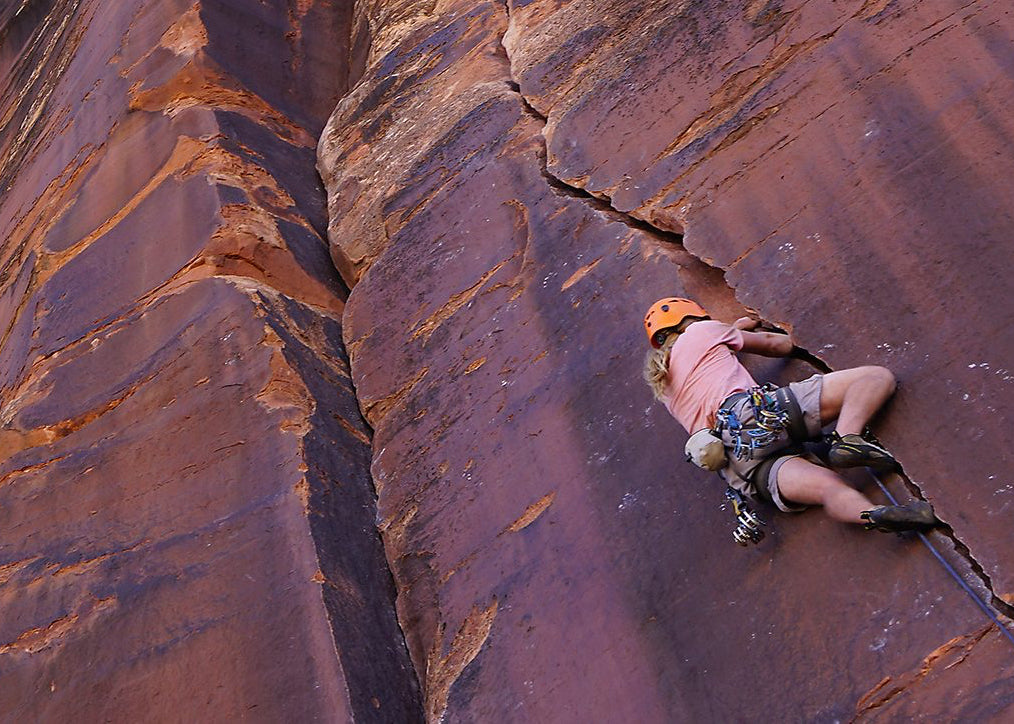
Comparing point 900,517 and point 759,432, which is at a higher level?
point 759,432

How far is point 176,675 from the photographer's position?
17.0 ft

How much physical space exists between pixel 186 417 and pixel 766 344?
361cm

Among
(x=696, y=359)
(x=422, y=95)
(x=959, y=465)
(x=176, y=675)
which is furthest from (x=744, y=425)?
(x=422, y=95)

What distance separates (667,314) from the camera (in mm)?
4559

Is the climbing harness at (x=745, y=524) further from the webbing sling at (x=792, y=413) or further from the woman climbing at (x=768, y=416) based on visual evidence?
the webbing sling at (x=792, y=413)

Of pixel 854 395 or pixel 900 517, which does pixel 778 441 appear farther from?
pixel 900 517

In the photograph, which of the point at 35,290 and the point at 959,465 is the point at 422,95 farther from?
the point at 959,465

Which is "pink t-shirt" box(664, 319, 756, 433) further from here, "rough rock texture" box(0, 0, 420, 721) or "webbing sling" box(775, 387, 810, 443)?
"rough rock texture" box(0, 0, 420, 721)

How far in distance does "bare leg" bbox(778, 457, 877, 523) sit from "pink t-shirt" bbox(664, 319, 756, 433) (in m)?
0.41

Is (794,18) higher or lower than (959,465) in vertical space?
higher

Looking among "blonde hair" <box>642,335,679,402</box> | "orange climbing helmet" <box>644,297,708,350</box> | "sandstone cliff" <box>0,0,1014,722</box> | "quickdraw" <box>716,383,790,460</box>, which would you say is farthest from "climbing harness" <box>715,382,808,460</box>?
"orange climbing helmet" <box>644,297,708,350</box>

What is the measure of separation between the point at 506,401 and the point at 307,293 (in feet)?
7.81

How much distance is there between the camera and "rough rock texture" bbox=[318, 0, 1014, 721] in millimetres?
3752

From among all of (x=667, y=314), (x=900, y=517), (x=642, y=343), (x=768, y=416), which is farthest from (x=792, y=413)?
(x=642, y=343)
